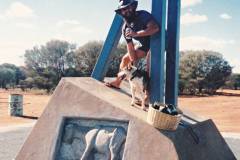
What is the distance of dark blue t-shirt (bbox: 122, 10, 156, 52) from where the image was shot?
265 inches

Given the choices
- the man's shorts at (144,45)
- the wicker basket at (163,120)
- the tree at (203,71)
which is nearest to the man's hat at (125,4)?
the man's shorts at (144,45)

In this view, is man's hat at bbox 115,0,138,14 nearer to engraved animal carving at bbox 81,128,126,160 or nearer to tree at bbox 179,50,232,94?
engraved animal carving at bbox 81,128,126,160

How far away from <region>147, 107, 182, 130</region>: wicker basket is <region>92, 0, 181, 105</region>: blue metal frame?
0.99m

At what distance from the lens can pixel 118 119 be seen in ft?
19.8

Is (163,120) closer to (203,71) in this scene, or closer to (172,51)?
(172,51)

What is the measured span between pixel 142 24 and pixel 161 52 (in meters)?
0.56

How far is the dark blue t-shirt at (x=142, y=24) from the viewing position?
22.0ft

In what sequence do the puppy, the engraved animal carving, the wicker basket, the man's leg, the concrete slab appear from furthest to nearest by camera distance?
the man's leg, the puppy, the engraved animal carving, the concrete slab, the wicker basket

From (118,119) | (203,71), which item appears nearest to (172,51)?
(118,119)

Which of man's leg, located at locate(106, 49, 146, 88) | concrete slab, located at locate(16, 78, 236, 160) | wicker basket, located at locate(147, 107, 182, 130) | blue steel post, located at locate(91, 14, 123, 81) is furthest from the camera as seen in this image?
→ blue steel post, located at locate(91, 14, 123, 81)

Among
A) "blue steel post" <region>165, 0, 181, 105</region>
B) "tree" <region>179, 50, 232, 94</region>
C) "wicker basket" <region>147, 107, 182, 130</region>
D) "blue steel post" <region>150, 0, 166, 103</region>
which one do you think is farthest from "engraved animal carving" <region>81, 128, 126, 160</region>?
"tree" <region>179, 50, 232, 94</region>

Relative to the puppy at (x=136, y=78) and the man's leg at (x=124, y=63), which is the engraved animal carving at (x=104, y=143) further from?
the man's leg at (x=124, y=63)

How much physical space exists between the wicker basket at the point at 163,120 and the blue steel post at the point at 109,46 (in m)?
2.11

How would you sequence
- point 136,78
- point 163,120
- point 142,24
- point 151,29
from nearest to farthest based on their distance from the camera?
point 163,120
point 136,78
point 151,29
point 142,24
